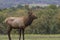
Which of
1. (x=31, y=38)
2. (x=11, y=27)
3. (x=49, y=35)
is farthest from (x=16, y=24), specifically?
(x=49, y=35)

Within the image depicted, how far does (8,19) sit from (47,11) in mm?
357

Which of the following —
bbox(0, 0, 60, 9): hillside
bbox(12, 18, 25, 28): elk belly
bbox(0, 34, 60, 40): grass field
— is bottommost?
bbox(0, 34, 60, 40): grass field

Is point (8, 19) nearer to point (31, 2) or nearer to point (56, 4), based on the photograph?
point (31, 2)

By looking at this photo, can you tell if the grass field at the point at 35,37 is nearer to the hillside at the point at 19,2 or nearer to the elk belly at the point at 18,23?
the elk belly at the point at 18,23

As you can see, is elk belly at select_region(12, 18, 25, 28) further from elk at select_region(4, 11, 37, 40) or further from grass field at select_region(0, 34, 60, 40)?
grass field at select_region(0, 34, 60, 40)

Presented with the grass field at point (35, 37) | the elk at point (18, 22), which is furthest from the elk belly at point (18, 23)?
the grass field at point (35, 37)

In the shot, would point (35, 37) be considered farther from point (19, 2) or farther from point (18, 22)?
point (19, 2)

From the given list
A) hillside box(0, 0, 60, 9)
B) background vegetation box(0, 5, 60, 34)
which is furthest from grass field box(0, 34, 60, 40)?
hillside box(0, 0, 60, 9)

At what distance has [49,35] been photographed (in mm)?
2062

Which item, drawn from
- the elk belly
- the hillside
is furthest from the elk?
the hillside

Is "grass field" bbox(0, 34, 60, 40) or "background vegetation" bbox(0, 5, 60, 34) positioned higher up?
"background vegetation" bbox(0, 5, 60, 34)

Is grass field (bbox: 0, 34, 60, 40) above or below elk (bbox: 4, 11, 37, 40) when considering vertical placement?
below

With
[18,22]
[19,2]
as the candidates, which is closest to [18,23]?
[18,22]

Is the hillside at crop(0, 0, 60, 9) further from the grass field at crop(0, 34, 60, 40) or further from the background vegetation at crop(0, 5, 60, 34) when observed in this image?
the grass field at crop(0, 34, 60, 40)
